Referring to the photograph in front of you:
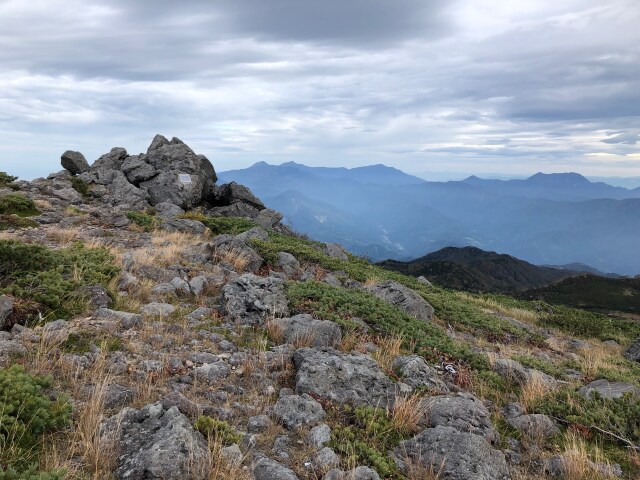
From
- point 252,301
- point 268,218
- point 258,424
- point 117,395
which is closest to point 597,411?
point 258,424

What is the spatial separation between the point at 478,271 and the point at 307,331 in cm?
13009

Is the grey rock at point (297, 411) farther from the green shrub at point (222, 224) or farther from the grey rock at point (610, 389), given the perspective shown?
the green shrub at point (222, 224)

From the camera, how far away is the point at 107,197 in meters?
29.7

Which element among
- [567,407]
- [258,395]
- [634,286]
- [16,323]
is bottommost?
[634,286]

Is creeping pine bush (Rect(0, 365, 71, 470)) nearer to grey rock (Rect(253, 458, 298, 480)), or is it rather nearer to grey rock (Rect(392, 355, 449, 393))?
grey rock (Rect(253, 458, 298, 480))

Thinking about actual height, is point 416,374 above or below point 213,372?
below

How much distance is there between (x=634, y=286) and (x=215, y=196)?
2815 inches

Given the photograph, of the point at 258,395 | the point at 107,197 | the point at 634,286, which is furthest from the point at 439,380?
the point at 634,286

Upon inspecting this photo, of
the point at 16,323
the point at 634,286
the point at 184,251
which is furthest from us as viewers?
the point at 634,286

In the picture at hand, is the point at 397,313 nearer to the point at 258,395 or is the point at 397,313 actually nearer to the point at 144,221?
the point at 258,395

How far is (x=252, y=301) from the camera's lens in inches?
384

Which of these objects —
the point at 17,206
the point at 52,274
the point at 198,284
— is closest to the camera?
the point at 52,274

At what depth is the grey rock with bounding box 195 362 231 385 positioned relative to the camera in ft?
20.3

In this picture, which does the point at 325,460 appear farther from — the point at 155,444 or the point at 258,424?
the point at 155,444
